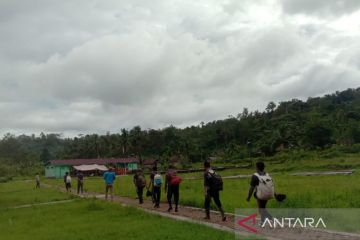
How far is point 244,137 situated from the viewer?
348 feet

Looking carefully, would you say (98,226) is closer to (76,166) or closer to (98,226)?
(98,226)

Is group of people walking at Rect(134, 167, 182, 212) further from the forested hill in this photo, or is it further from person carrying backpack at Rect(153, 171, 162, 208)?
the forested hill

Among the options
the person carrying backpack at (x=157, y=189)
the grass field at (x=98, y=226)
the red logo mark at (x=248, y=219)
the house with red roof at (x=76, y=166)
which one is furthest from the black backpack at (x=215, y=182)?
the house with red roof at (x=76, y=166)

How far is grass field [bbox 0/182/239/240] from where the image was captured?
1157 centimetres

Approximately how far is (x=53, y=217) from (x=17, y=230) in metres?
2.58

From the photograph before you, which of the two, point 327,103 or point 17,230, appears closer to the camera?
point 17,230

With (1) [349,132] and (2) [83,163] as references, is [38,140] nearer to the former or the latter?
(2) [83,163]

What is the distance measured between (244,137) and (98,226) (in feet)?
307

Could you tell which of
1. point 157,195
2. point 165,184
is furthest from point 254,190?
point 157,195

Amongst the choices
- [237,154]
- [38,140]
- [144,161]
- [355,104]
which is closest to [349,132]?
[237,154]

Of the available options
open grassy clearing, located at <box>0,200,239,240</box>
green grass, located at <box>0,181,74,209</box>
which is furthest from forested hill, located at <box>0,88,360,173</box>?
open grassy clearing, located at <box>0,200,239,240</box>

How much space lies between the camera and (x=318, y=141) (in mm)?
80250

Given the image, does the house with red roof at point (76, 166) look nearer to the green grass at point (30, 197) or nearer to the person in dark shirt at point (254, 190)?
the green grass at point (30, 197)

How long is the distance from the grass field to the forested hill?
66535 millimetres
